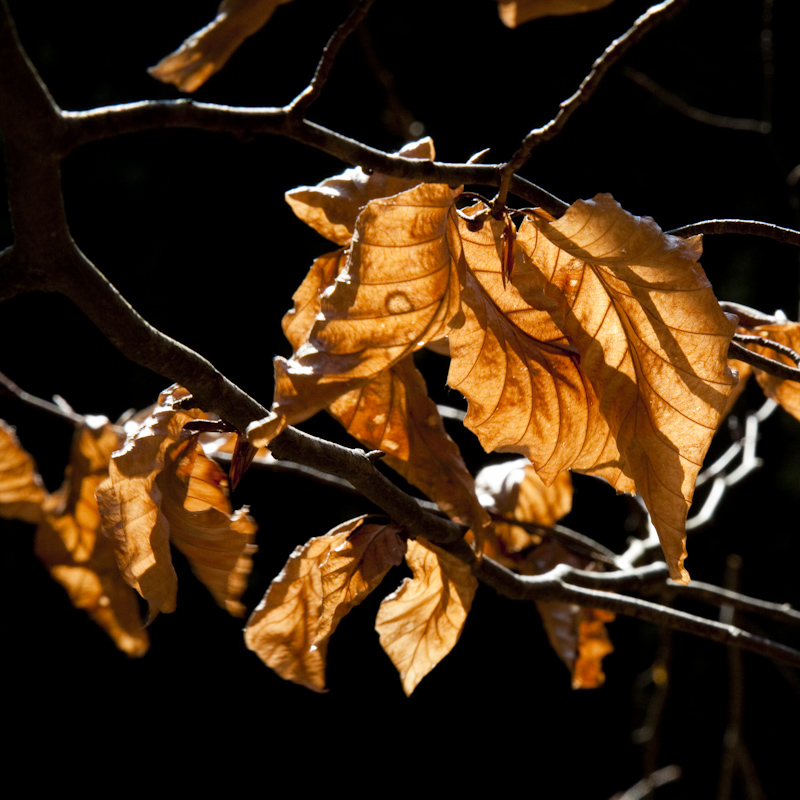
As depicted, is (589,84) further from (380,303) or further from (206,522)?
(206,522)

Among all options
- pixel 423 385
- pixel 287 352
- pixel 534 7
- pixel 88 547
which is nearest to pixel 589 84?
pixel 534 7

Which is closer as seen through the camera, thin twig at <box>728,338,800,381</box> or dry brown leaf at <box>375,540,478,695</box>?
thin twig at <box>728,338,800,381</box>

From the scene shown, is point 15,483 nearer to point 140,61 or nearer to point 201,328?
point 201,328

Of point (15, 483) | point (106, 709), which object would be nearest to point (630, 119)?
point (15, 483)

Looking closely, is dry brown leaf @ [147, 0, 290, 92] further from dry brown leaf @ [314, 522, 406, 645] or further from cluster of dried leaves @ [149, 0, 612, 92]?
dry brown leaf @ [314, 522, 406, 645]

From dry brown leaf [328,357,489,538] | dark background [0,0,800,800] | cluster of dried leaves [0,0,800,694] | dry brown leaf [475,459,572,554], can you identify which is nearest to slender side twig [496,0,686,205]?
cluster of dried leaves [0,0,800,694]
